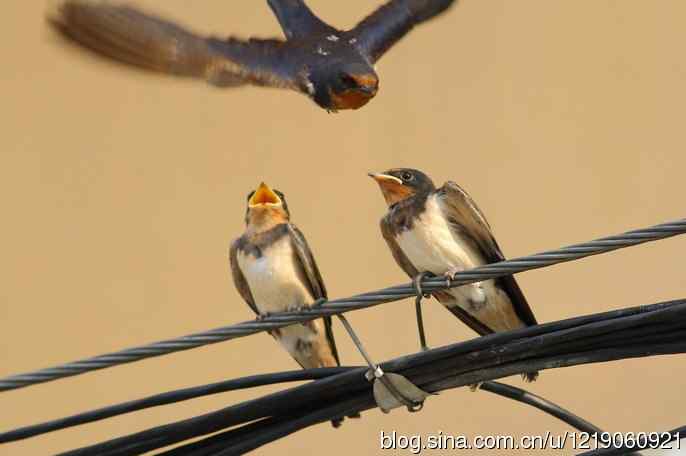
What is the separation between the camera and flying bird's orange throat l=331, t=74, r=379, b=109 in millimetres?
4164

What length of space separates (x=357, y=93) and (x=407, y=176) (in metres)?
0.22

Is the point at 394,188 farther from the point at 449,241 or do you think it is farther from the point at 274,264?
Answer: the point at 274,264

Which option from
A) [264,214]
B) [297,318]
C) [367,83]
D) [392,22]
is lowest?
[297,318]

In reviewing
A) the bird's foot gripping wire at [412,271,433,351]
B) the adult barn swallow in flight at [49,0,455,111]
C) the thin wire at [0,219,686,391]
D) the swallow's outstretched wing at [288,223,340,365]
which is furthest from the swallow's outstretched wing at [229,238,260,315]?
the thin wire at [0,219,686,391]

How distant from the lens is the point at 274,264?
4.31 metres

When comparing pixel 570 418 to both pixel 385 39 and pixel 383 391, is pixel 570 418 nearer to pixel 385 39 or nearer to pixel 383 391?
pixel 383 391

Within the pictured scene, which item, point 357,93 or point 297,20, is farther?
point 297,20

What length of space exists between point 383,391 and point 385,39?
1.45 m

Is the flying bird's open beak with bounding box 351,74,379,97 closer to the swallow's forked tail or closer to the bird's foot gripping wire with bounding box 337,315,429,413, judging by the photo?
the swallow's forked tail

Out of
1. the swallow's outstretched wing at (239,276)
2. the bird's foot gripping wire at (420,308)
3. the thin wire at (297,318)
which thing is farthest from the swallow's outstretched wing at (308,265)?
the thin wire at (297,318)

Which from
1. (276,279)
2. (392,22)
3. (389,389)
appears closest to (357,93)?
(392,22)

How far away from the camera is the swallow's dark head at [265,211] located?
4.40 meters

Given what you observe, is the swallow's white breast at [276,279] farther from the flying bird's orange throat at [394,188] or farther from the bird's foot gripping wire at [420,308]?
the bird's foot gripping wire at [420,308]

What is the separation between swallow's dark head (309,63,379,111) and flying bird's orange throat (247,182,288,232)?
31 centimetres
